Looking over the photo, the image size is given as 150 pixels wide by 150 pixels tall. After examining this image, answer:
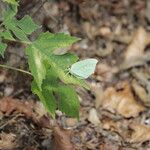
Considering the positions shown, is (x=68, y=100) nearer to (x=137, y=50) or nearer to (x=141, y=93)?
(x=141, y=93)

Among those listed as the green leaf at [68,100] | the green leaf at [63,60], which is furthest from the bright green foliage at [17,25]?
the green leaf at [68,100]

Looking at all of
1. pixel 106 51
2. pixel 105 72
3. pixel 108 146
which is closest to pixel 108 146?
pixel 108 146

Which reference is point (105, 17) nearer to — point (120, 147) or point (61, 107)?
point (120, 147)

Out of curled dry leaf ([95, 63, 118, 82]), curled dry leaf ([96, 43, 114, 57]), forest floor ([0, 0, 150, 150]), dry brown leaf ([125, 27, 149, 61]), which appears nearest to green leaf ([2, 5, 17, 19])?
forest floor ([0, 0, 150, 150])

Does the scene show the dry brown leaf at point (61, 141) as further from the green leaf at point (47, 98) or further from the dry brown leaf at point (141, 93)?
the dry brown leaf at point (141, 93)

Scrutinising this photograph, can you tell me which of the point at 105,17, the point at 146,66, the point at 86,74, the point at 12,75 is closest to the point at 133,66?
the point at 146,66

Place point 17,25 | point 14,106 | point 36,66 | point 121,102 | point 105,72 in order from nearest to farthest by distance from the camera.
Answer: point 36,66, point 17,25, point 14,106, point 121,102, point 105,72
